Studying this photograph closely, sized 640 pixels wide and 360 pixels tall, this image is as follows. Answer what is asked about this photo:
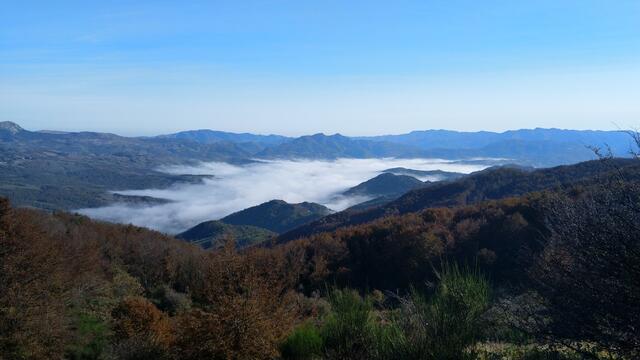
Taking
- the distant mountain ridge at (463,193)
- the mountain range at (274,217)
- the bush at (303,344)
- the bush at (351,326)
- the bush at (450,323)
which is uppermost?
the bush at (450,323)

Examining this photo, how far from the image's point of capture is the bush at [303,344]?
8.27 metres

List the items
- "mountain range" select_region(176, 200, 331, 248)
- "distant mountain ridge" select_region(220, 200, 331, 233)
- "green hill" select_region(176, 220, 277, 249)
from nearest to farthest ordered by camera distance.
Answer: "green hill" select_region(176, 220, 277, 249), "mountain range" select_region(176, 200, 331, 248), "distant mountain ridge" select_region(220, 200, 331, 233)

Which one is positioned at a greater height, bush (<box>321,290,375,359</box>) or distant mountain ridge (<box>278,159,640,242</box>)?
bush (<box>321,290,375,359</box>)

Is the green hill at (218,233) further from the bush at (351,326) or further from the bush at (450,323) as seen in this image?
the bush at (450,323)

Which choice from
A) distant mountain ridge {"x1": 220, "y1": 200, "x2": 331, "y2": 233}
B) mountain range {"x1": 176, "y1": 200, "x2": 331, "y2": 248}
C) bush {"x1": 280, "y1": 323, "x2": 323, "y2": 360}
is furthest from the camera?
distant mountain ridge {"x1": 220, "y1": 200, "x2": 331, "y2": 233}

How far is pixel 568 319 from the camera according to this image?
625 centimetres

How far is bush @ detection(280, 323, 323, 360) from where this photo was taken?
27.1 feet

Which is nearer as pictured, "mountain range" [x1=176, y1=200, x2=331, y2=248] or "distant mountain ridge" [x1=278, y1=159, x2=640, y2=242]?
"distant mountain ridge" [x1=278, y1=159, x2=640, y2=242]

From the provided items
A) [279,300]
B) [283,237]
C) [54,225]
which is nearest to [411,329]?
[279,300]

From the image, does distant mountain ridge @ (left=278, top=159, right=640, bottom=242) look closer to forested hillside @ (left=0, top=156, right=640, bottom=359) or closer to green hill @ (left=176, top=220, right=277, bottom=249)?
green hill @ (left=176, top=220, right=277, bottom=249)

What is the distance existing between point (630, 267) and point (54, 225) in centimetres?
4269

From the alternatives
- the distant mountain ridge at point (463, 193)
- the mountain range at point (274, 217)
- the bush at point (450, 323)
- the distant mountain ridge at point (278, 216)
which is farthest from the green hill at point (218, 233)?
the bush at point (450, 323)

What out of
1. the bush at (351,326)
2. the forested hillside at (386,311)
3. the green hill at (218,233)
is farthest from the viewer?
the green hill at (218,233)

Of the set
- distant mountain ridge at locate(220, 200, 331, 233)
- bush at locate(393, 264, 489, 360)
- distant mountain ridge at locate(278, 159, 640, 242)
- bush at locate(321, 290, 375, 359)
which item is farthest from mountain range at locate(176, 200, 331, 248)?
bush at locate(393, 264, 489, 360)
